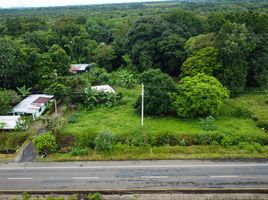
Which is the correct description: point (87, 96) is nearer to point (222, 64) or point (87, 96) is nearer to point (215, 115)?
point (215, 115)

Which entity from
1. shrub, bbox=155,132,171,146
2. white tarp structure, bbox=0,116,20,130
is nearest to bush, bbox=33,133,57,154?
white tarp structure, bbox=0,116,20,130

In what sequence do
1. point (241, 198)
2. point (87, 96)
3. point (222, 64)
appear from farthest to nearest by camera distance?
point (222, 64), point (87, 96), point (241, 198)

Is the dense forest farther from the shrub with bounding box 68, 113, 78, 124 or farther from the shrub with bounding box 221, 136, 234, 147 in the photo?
the shrub with bounding box 221, 136, 234, 147

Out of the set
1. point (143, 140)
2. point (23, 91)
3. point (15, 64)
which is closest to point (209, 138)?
point (143, 140)

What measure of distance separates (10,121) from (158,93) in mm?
15627

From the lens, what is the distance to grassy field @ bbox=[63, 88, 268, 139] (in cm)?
2933

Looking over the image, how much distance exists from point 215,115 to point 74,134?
15.2 meters

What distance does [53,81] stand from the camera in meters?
39.4

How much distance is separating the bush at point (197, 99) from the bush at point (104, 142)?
8712 millimetres

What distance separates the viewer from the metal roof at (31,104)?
33500mm

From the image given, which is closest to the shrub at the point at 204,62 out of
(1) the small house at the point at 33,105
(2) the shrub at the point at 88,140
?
(2) the shrub at the point at 88,140

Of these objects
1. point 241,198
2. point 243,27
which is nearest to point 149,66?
point 243,27

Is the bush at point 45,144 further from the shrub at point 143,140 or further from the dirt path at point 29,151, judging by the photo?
the shrub at point 143,140

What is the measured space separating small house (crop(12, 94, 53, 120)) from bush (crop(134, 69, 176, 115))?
12328 millimetres
